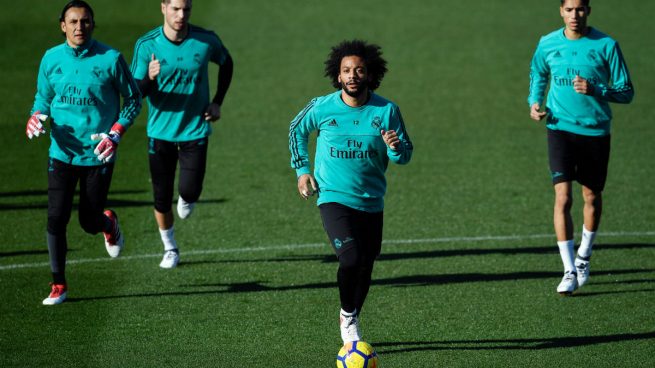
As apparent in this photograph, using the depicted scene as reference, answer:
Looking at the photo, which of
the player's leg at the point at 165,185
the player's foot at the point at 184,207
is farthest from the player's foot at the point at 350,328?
the player's foot at the point at 184,207

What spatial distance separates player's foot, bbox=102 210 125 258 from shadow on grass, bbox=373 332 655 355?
3252mm

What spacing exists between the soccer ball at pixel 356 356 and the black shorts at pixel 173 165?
12.1 ft

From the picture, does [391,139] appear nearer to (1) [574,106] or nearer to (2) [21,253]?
(1) [574,106]

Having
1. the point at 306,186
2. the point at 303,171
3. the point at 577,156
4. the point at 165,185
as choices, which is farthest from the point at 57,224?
the point at 577,156

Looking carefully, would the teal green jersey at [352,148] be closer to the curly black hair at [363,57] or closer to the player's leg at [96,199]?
the curly black hair at [363,57]

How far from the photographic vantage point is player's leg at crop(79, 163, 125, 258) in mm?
10445

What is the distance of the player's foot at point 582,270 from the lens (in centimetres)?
1096

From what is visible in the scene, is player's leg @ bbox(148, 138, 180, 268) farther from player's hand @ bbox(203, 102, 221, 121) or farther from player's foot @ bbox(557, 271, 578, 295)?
player's foot @ bbox(557, 271, 578, 295)

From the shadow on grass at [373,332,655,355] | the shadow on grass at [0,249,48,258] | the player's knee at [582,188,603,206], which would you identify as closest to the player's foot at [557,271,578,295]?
the player's knee at [582,188,603,206]

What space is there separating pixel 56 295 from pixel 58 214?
0.73 meters

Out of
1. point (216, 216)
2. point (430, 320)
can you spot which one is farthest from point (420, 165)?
point (430, 320)

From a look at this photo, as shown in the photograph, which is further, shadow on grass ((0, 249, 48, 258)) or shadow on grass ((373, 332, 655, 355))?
shadow on grass ((0, 249, 48, 258))

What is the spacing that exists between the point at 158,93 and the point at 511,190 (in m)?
5.60

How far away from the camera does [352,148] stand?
28.7 feet
